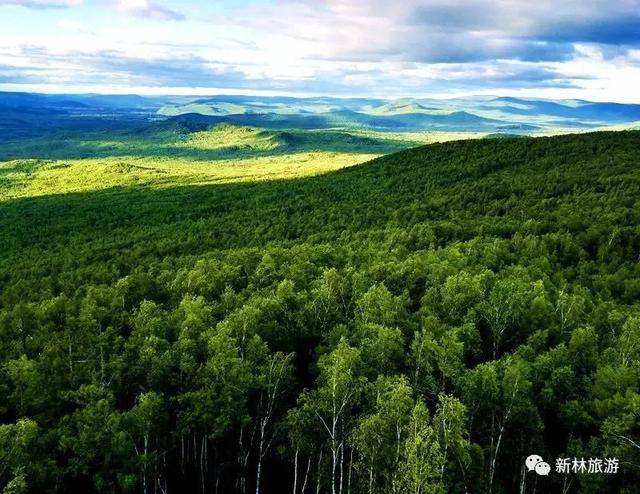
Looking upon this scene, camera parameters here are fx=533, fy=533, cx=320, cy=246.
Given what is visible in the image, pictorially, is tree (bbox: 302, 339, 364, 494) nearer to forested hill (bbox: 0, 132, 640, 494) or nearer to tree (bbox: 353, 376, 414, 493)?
forested hill (bbox: 0, 132, 640, 494)

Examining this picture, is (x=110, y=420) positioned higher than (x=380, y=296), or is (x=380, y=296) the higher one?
(x=380, y=296)

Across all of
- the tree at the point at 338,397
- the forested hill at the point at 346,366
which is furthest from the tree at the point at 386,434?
the tree at the point at 338,397

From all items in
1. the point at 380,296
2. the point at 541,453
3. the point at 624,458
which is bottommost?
the point at 541,453

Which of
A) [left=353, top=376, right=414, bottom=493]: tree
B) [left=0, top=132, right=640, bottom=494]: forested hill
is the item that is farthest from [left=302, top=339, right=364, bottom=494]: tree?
[left=353, top=376, right=414, bottom=493]: tree

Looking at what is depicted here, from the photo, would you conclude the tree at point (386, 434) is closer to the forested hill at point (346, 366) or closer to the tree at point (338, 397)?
the forested hill at point (346, 366)

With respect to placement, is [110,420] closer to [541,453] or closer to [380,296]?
[380,296]

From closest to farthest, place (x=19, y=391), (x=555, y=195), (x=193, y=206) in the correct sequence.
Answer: (x=19, y=391), (x=555, y=195), (x=193, y=206)

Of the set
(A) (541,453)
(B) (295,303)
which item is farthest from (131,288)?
(A) (541,453)

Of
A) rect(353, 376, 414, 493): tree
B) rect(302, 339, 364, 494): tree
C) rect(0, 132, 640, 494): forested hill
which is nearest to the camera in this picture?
rect(353, 376, 414, 493): tree

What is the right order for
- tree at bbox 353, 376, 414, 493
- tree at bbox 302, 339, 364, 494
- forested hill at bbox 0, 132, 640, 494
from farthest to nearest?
1. tree at bbox 302, 339, 364, 494
2. forested hill at bbox 0, 132, 640, 494
3. tree at bbox 353, 376, 414, 493
